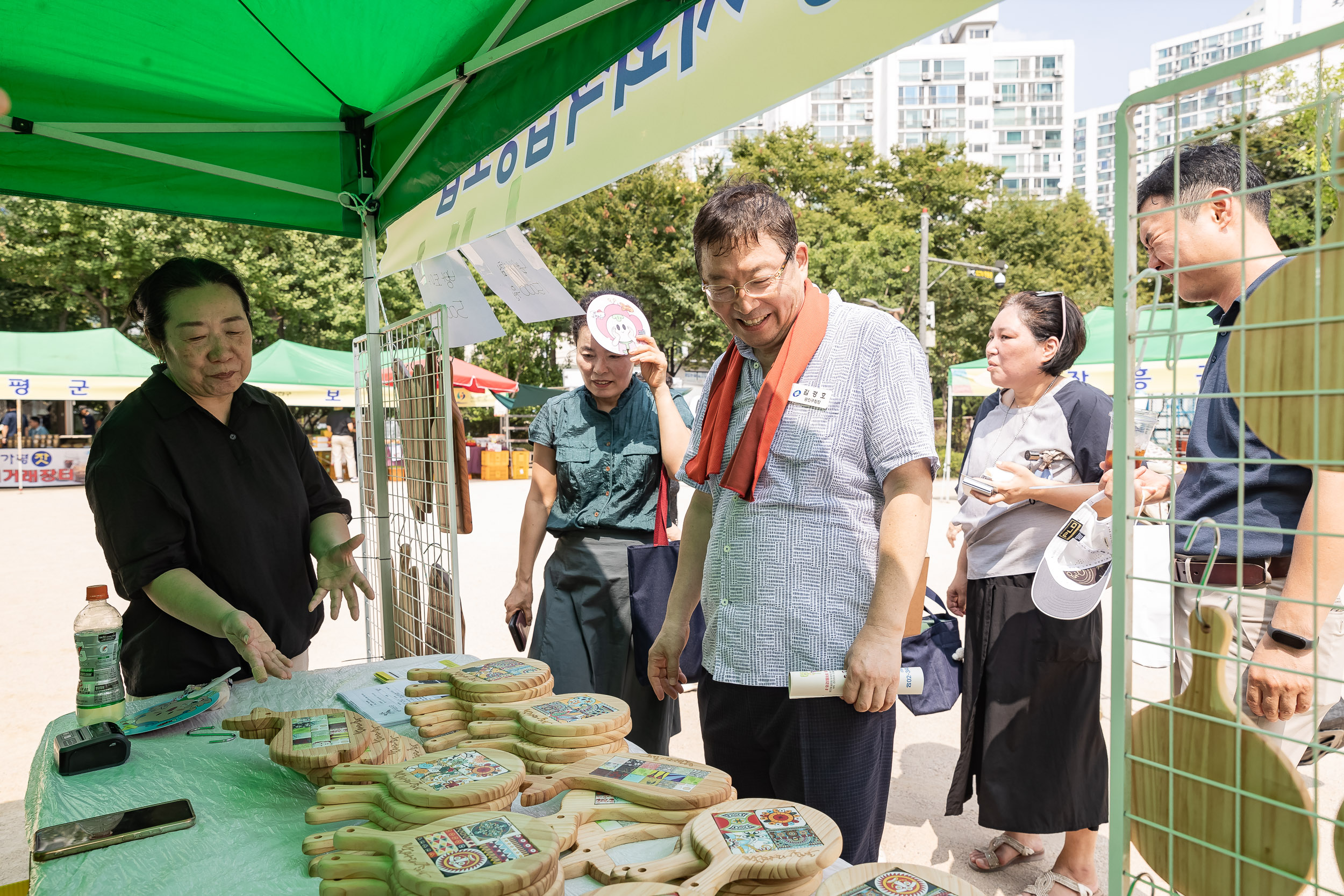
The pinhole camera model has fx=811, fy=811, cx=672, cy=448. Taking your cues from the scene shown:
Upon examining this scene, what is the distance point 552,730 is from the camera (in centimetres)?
143

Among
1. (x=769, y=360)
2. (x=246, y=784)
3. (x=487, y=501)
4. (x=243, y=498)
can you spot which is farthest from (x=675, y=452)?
(x=487, y=501)

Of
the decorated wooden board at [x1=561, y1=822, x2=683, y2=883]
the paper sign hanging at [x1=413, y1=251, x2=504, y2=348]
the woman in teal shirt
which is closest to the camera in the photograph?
the decorated wooden board at [x1=561, y1=822, x2=683, y2=883]

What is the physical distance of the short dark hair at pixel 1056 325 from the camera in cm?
265

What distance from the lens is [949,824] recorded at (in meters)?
3.04

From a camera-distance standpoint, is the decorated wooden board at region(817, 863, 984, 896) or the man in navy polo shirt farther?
the man in navy polo shirt

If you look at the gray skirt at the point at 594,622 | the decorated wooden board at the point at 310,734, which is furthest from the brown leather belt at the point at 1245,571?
the gray skirt at the point at 594,622

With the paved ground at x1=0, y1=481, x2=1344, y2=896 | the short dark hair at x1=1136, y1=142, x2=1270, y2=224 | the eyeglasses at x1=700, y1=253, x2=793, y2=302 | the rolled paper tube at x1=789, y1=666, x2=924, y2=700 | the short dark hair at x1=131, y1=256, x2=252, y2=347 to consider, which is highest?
the short dark hair at x1=1136, y1=142, x2=1270, y2=224

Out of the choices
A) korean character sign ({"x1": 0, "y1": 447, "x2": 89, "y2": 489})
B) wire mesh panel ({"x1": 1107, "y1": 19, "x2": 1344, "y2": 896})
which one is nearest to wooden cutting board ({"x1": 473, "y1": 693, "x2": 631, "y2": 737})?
wire mesh panel ({"x1": 1107, "y1": 19, "x2": 1344, "y2": 896})

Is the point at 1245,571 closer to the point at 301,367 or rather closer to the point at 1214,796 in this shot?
the point at 1214,796

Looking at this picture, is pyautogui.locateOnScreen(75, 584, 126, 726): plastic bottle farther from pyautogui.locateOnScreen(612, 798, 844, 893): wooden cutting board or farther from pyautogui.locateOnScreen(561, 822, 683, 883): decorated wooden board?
pyautogui.locateOnScreen(612, 798, 844, 893): wooden cutting board

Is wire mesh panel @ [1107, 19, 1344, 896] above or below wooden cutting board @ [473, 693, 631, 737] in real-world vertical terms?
above

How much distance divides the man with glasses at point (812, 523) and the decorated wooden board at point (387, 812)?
1.99ft

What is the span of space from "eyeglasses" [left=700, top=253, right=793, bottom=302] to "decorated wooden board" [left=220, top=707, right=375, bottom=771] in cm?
110

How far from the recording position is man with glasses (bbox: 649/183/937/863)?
63.1 inches
